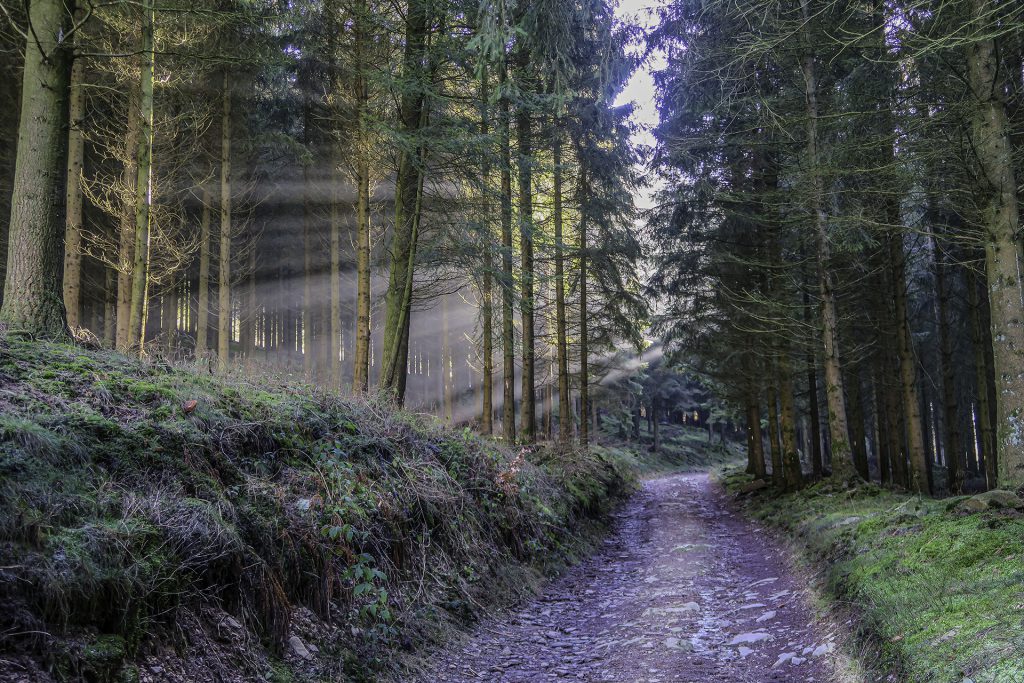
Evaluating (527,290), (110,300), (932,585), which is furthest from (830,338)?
(110,300)

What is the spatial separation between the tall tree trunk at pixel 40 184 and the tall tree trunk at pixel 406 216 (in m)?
5.00

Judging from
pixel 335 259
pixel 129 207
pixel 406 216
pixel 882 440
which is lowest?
pixel 882 440

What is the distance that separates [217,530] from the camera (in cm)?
403

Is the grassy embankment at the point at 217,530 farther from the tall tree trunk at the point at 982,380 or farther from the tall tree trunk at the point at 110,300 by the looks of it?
the tall tree trunk at the point at 982,380

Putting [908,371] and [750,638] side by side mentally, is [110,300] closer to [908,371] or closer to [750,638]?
[750,638]

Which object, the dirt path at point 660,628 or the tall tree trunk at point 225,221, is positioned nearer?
the dirt path at point 660,628

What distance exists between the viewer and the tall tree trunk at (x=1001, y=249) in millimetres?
6980

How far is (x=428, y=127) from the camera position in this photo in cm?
1059

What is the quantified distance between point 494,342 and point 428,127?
5.15m

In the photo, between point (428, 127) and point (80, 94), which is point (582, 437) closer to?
point (428, 127)

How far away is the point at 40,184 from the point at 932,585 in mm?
9792

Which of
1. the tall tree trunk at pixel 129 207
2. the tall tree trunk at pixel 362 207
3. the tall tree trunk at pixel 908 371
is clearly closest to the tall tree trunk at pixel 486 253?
the tall tree trunk at pixel 362 207

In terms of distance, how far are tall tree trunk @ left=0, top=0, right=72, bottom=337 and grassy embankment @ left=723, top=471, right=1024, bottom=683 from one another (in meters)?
8.44

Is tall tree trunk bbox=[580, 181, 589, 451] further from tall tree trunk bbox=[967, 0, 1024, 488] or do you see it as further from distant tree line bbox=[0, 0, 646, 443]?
tall tree trunk bbox=[967, 0, 1024, 488]
